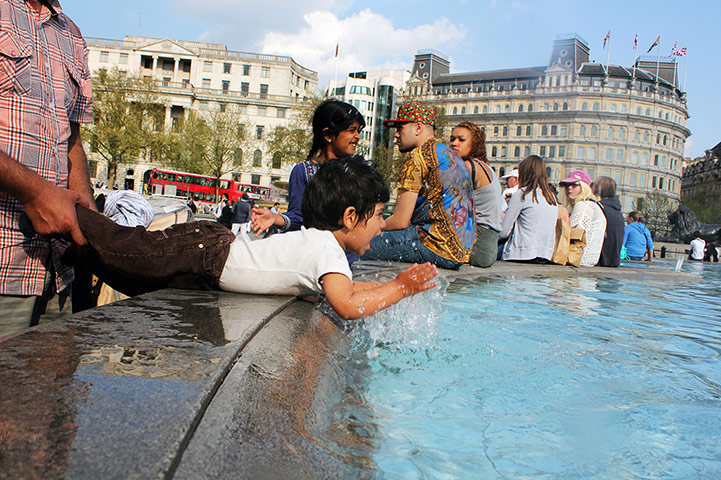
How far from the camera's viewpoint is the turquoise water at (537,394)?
1.61 m

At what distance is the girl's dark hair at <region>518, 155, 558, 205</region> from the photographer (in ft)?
23.1

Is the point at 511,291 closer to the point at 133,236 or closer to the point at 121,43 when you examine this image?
the point at 133,236

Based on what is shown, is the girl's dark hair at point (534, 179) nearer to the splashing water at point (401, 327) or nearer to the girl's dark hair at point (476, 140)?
the girl's dark hair at point (476, 140)

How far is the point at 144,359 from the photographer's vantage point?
140 centimetres

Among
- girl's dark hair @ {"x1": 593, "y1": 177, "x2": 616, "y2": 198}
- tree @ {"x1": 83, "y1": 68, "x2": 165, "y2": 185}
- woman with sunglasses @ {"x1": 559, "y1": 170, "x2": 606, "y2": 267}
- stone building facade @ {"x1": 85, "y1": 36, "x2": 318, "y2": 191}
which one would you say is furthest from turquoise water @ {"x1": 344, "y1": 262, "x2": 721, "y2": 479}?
stone building facade @ {"x1": 85, "y1": 36, "x2": 318, "y2": 191}

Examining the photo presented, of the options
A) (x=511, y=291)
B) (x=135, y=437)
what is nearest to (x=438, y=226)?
(x=511, y=291)

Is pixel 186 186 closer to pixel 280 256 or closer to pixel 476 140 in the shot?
pixel 476 140

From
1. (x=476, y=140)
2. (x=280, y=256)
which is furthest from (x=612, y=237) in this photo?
(x=280, y=256)

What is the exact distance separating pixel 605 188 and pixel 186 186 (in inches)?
1734

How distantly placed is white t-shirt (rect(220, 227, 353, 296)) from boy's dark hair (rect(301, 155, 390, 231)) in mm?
122

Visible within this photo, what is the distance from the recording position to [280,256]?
257cm

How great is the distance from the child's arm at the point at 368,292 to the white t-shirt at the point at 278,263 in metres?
0.11

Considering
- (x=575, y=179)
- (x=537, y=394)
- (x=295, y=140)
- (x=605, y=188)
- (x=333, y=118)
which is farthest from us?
(x=295, y=140)

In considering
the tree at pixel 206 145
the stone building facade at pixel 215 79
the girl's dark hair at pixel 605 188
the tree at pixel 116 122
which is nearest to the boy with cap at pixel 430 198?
the girl's dark hair at pixel 605 188
